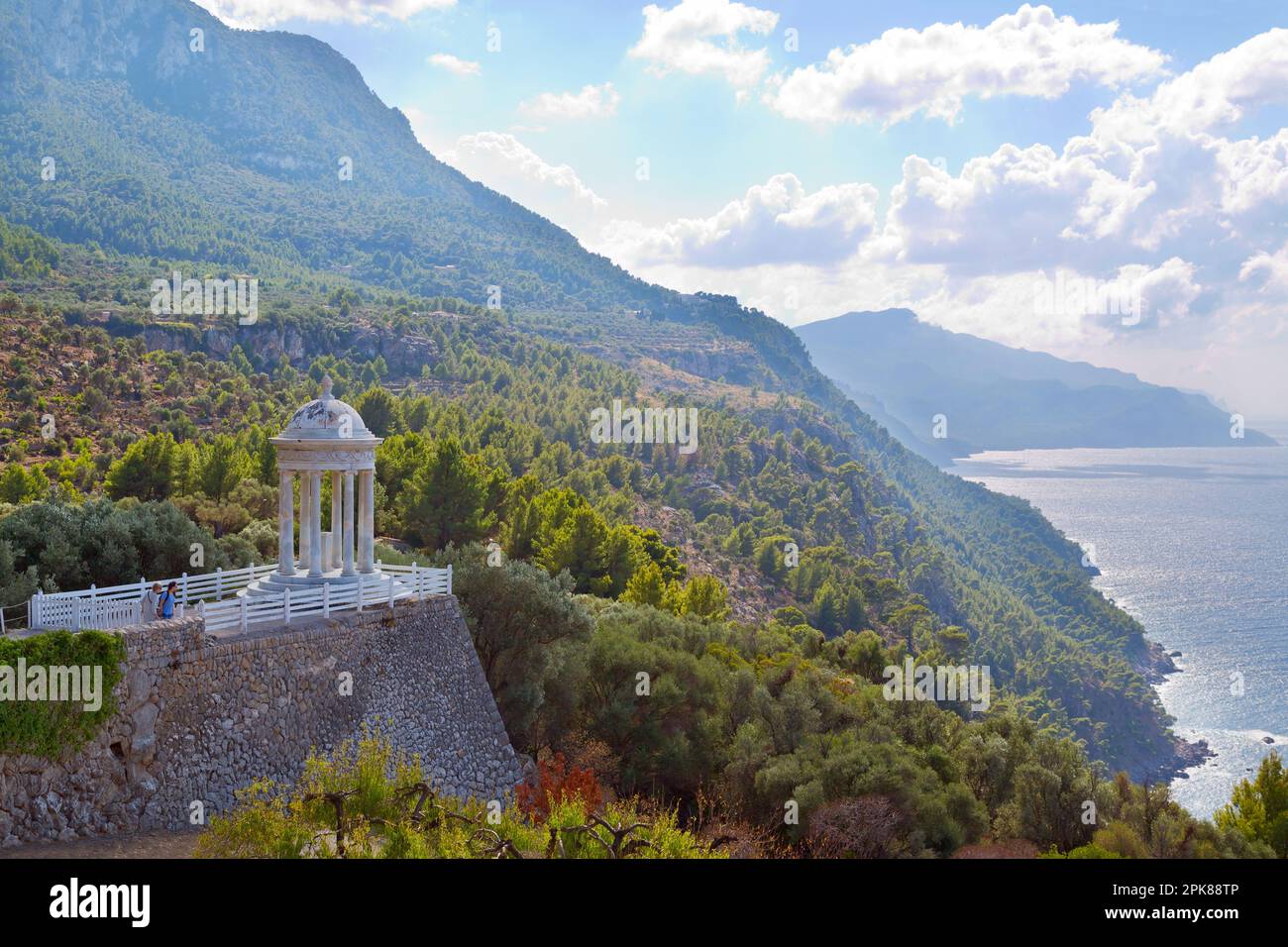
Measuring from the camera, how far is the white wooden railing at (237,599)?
15.1 m

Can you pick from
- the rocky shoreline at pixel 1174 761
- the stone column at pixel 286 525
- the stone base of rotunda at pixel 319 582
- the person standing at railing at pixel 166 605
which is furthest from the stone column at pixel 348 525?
the rocky shoreline at pixel 1174 761

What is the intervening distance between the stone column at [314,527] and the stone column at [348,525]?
1.65 ft

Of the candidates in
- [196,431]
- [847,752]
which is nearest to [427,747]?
[847,752]

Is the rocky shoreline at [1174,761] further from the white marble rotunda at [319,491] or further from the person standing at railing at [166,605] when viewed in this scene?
the person standing at railing at [166,605]

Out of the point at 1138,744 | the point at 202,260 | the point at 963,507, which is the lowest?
the point at 1138,744

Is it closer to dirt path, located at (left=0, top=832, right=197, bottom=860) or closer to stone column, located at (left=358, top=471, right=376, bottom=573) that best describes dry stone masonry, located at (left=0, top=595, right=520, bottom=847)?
dirt path, located at (left=0, top=832, right=197, bottom=860)

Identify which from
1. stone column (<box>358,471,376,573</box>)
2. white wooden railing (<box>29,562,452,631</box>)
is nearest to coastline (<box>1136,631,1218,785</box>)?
white wooden railing (<box>29,562,452,631</box>)

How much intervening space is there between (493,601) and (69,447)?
1300 inches

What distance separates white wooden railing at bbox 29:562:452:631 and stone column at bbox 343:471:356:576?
768mm

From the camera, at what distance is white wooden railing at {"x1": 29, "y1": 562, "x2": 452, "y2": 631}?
1514 centimetres

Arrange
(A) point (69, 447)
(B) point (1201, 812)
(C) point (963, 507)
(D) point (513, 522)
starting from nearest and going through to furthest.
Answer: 1. (D) point (513, 522)
2. (A) point (69, 447)
3. (B) point (1201, 812)
4. (C) point (963, 507)
